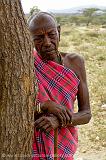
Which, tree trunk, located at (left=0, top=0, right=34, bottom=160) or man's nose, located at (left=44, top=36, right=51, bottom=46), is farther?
man's nose, located at (left=44, top=36, right=51, bottom=46)

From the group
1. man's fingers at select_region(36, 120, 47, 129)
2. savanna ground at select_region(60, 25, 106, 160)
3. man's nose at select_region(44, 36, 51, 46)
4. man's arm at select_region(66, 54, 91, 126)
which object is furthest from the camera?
savanna ground at select_region(60, 25, 106, 160)

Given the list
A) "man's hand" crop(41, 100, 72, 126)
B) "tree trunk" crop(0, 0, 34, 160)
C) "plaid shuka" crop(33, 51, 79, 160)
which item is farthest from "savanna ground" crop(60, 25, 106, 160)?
"tree trunk" crop(0, 0, 34, 160)

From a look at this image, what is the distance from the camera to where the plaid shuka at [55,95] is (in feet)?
6.27

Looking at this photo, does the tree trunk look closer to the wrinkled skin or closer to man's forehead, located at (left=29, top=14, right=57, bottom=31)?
the wrinkled skin

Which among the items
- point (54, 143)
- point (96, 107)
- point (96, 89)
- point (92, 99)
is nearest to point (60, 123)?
point (54, 143)

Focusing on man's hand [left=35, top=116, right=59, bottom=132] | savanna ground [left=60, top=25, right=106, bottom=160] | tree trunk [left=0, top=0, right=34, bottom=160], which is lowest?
savanna ground [left=60, top=25, right=106, bottom=160]

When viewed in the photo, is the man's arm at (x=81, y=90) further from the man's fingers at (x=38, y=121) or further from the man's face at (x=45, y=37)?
the man's fingers at (x=38, y=121)

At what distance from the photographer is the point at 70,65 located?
6.95 feet

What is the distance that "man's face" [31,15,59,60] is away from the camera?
1.98 m

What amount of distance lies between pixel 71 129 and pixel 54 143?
0.57 feet

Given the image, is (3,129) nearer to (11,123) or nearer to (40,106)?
(11,123)

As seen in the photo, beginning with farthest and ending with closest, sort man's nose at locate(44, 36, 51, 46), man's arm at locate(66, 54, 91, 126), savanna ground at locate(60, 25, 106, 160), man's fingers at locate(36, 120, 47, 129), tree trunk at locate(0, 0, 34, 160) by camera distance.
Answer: savanna ground at locate(60, 25, 106, 160) < man's arm at locate(66, 54, 91, 126) < man's nose at locate(44, 36, 51, 46) < man's fingers at locate(36, 120, 47, 129) < tree trunk at locate(0, 0, 34, 160)

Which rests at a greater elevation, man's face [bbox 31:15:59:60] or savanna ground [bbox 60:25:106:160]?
man's face [bbox 31:15:59:60]

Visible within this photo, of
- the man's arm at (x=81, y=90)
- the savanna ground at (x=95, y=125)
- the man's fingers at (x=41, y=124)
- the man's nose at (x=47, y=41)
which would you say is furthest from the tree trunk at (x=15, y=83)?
the savanna ground at (x=95, y=125)
